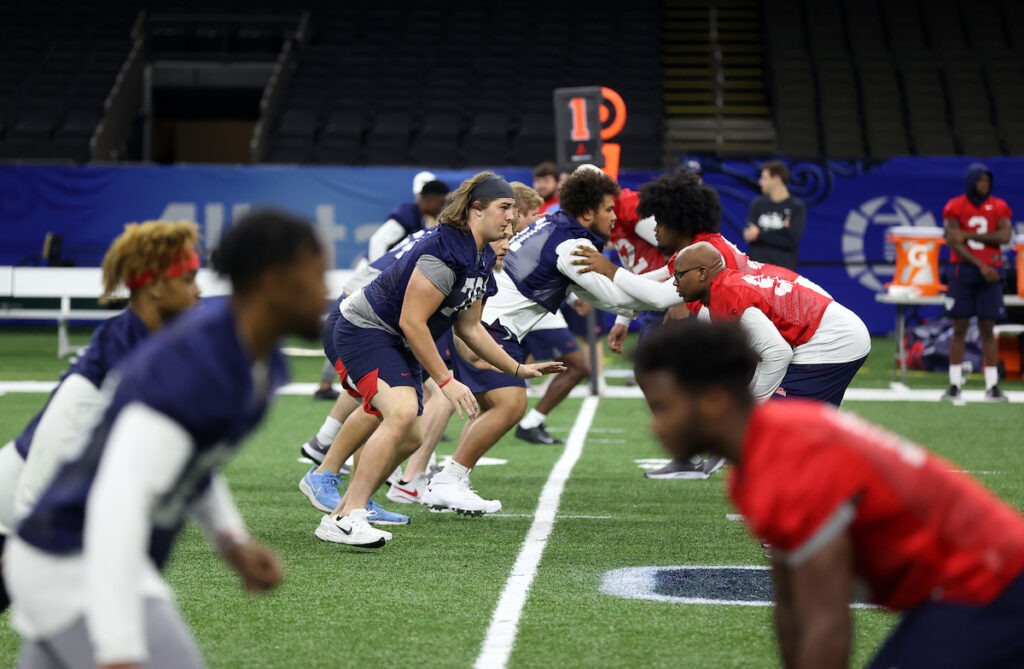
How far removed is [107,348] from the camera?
3498 millimetres

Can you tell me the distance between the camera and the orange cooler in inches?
597

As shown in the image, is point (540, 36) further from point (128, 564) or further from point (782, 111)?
point (128, 564)

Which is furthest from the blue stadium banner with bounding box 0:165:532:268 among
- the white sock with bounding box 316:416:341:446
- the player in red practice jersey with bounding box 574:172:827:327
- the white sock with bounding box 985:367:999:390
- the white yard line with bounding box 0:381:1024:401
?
the player in red practice jersey with bounding box 574:172:827:327

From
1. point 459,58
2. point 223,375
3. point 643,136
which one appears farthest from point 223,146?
point 223,375

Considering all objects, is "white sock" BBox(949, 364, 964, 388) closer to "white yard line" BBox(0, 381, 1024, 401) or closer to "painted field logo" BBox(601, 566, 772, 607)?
"white yard line" BBox(0, 381, 1024, 401)

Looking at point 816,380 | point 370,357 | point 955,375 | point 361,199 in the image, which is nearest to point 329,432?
point 370,357

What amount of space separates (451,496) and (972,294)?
756 centimetres

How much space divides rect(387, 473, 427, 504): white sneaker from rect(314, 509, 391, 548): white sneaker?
1.38 meters

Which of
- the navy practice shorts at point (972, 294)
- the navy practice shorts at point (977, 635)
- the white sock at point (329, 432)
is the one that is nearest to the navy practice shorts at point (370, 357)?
the white sock at point (329, 432)

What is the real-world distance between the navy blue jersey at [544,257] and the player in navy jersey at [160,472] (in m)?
Answer: 4.58

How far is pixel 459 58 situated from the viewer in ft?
87.6

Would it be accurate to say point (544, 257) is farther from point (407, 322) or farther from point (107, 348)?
point (107, 348)

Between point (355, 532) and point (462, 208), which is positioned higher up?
Result: point (462, 208)

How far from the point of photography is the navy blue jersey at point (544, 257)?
7457 mm
